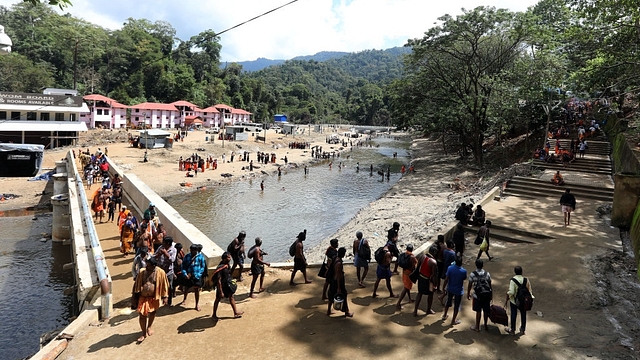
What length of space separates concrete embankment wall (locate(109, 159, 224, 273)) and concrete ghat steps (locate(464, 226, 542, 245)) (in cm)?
771

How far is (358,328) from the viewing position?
674 cm

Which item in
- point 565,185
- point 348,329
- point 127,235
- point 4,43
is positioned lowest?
point 348,329

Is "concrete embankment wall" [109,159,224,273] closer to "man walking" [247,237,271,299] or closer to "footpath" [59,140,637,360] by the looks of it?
"man walking" [247,237,271,299]

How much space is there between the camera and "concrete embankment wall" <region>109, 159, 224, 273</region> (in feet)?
27.6

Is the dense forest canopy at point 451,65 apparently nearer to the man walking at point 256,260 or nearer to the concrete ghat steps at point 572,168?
the concrete ghat steps at point 572,168

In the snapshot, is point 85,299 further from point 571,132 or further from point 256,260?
point 571,132

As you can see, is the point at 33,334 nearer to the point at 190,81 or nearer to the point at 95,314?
the point at 95,314

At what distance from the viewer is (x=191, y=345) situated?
6.11m

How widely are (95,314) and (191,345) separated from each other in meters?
2.11

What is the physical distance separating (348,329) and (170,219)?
20.0 ft

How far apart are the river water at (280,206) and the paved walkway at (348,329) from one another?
8094mm

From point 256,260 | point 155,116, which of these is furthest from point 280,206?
point 155,116

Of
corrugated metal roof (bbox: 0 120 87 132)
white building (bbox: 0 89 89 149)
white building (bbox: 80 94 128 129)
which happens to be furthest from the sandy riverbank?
white building (bbox: 80 94 128 129)

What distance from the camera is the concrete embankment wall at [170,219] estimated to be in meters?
8.41
